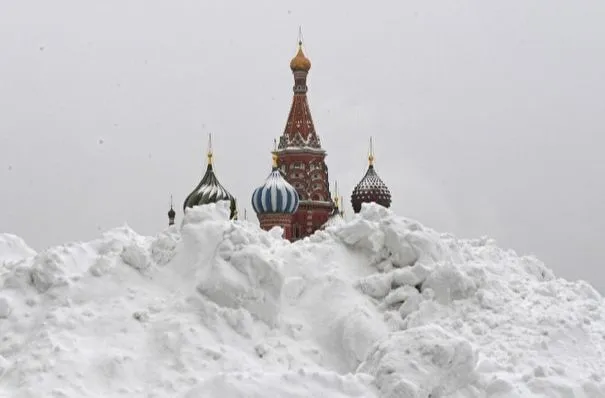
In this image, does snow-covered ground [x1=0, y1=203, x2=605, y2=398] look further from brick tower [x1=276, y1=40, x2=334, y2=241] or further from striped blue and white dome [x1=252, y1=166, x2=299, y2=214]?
brick tower [x1=276, y1=40, x2=334, y2=241]

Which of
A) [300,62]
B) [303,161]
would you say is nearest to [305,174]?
[303,161]

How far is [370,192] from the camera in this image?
34.3 m

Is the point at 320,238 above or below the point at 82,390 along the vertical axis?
above

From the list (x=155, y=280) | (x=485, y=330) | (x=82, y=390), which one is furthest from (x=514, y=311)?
(x=82, y=390)

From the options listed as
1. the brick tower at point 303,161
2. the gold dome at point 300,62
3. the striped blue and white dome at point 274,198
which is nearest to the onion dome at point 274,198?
the striped blue and white dome at point 274,198

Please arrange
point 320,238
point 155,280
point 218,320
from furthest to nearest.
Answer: point 320,238 < point 155,280 < point 218,320

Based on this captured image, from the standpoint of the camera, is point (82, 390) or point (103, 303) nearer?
point (82, 390)

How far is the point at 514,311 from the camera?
12.0 m

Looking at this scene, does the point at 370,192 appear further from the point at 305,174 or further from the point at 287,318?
the point at 287,318

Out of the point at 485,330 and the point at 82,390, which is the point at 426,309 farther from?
the point at 82,390

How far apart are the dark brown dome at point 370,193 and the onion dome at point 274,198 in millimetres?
4149

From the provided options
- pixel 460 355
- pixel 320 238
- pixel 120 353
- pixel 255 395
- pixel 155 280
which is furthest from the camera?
pixel 320 238

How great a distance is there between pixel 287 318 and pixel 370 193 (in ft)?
74.5

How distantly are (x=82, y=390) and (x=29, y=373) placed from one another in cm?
57
